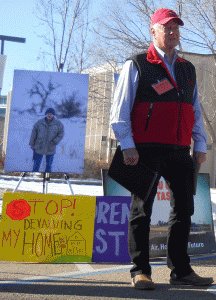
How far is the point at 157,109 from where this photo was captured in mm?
2504

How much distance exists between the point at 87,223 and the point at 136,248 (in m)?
0.91

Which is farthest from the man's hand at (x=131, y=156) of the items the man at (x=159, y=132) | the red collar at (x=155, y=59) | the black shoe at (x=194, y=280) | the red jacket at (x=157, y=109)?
the black shoe at (x=194, y=280)

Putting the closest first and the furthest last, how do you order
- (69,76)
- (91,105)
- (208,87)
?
(69,76), (208,87), (91,105)

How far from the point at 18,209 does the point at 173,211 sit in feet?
4.34

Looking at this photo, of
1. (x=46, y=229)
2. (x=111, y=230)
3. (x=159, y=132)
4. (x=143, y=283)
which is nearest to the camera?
(x=143, y=283)

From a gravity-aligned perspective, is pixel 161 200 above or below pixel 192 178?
below

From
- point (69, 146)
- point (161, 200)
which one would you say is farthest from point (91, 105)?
point (161, 200)

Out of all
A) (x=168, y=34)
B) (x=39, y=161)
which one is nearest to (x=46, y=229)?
(x=168, y=34)

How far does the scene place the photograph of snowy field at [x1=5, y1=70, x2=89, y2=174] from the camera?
5742mm

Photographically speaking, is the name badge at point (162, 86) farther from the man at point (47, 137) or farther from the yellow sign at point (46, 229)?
the man at point (47, 137)

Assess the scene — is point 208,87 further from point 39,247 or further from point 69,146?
point 39,247

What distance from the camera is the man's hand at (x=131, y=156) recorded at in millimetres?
2447

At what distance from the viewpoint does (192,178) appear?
2.64 m

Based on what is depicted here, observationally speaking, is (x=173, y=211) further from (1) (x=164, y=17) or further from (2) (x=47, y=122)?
(2) (x=47, y=122)
